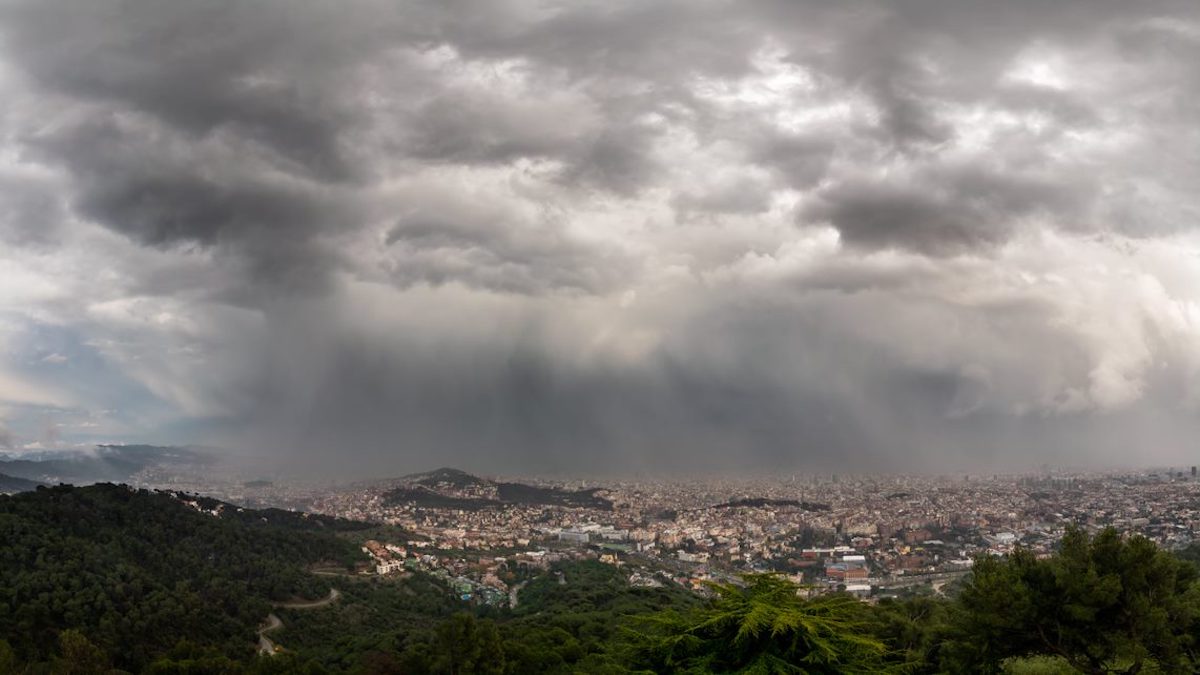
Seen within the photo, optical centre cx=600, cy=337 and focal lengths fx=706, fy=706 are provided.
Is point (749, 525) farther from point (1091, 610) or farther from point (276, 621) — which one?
point (1091, 610)

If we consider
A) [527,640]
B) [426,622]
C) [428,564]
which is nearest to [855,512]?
[428,564]

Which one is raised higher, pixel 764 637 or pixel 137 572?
pixel 764 637

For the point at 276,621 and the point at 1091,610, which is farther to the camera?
the point at 276,621

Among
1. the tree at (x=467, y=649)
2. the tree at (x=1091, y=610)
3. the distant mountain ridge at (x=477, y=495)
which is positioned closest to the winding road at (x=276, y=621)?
the tree at (x=467, y=649)

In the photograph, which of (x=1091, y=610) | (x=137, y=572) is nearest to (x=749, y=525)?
(x=137, y=572)

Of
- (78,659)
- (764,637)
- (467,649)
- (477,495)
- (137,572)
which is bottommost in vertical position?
(477,495)

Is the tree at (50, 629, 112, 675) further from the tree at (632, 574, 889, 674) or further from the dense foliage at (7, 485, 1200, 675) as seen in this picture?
the tree at (632, 574, 889, 674)

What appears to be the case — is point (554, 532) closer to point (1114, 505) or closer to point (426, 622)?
point (426, 622)
